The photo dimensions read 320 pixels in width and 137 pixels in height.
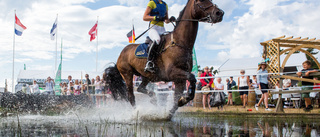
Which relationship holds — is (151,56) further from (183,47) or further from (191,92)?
(191,92)

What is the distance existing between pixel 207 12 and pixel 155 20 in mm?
1248

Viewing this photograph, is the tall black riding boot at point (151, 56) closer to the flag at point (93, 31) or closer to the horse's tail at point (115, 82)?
the horse's tail at point (115, 82)

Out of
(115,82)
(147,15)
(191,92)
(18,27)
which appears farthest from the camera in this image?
(18,27)

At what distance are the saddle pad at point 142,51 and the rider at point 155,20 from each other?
0.39 metres

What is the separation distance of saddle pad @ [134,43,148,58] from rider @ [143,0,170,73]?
1.30 ft

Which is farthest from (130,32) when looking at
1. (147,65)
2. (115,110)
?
(147,65)

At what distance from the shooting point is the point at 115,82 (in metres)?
9.41

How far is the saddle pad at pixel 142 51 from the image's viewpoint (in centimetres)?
749

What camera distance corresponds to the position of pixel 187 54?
6625mm

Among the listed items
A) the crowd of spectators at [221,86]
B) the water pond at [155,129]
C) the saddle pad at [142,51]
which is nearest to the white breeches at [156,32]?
the saddle pad at [142,51]

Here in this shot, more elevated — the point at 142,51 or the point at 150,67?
the point at 142,51

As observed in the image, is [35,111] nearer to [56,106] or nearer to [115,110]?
→ [56,106]

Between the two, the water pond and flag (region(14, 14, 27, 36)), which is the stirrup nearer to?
the water pond

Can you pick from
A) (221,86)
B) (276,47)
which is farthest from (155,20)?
(276,47)
